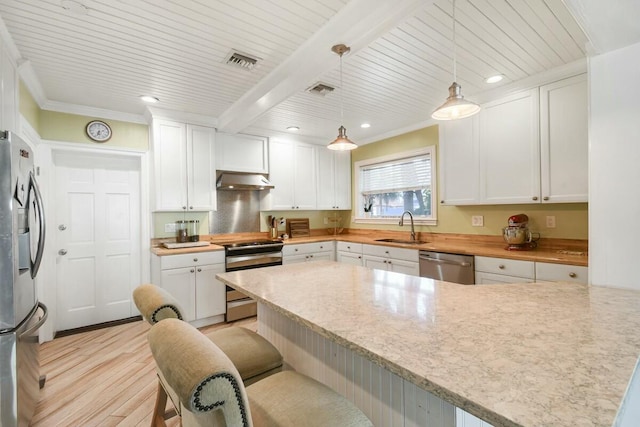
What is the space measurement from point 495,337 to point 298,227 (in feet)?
13.0

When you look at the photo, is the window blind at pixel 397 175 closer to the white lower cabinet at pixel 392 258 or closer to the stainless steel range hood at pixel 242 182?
the white lower cabinet at pixel 392 258

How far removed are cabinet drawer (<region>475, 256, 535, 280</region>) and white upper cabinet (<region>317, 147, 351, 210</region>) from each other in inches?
100

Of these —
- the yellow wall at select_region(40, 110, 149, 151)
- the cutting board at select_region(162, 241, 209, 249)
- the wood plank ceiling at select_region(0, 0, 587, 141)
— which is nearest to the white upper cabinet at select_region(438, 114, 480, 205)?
the wood plank ceiling at select_region(0, 0, 587, 141)

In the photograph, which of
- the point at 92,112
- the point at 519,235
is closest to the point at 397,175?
the point at 519,235

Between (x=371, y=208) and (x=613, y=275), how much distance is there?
3.47m

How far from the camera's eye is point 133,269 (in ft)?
12.0

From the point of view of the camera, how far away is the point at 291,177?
4527 mm

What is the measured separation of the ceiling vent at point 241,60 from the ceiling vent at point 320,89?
611mm

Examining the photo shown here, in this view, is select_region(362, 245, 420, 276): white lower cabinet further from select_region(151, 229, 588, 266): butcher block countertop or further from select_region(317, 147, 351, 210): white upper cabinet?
select_region(317, 147, 351, 210): white upper cabinet

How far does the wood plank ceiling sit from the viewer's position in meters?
1.77

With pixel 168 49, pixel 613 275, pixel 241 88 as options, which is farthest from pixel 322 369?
pixel 241 88

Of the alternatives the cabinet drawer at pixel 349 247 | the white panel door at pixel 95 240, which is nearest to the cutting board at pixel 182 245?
the white panel door at pixel 95 240

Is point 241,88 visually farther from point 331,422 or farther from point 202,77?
point 331,422

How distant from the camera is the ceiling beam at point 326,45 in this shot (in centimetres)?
168
